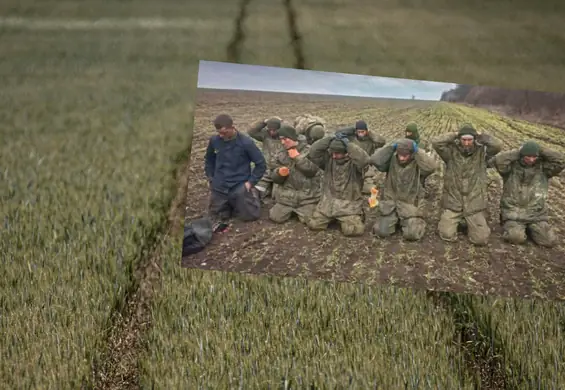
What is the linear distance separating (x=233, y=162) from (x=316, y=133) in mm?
206

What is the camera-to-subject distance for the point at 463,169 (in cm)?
142

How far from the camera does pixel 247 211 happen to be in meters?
1.40

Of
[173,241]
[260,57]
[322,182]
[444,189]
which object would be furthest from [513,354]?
[260,57]

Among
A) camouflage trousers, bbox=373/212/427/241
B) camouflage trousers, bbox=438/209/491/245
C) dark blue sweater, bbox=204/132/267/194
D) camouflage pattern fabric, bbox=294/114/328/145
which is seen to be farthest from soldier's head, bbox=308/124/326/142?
camouflage trousers, bbox=438/209/491/245

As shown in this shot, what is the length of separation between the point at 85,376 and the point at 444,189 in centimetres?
89

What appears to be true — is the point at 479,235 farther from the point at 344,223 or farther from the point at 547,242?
the point at 344,223

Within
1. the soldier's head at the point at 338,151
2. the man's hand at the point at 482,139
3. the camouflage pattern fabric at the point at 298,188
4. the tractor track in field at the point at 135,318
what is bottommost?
the tractor track in field at the point at 135,318

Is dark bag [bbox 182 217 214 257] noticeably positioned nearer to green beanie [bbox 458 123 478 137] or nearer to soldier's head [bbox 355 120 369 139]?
soldier's head [bbox 355 120 369 139]

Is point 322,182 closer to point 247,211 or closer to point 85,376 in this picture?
point 247,211

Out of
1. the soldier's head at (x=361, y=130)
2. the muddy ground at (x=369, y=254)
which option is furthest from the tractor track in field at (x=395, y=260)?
the soldier's head at (x=361, y=130)

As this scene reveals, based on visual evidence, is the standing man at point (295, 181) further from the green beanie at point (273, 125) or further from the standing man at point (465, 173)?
the standing man at point (465, 173)

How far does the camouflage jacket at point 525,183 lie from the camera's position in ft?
4.61

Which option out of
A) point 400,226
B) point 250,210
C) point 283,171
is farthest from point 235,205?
point 400,226

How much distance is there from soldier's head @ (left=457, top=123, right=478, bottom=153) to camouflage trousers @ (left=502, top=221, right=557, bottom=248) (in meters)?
0.19
